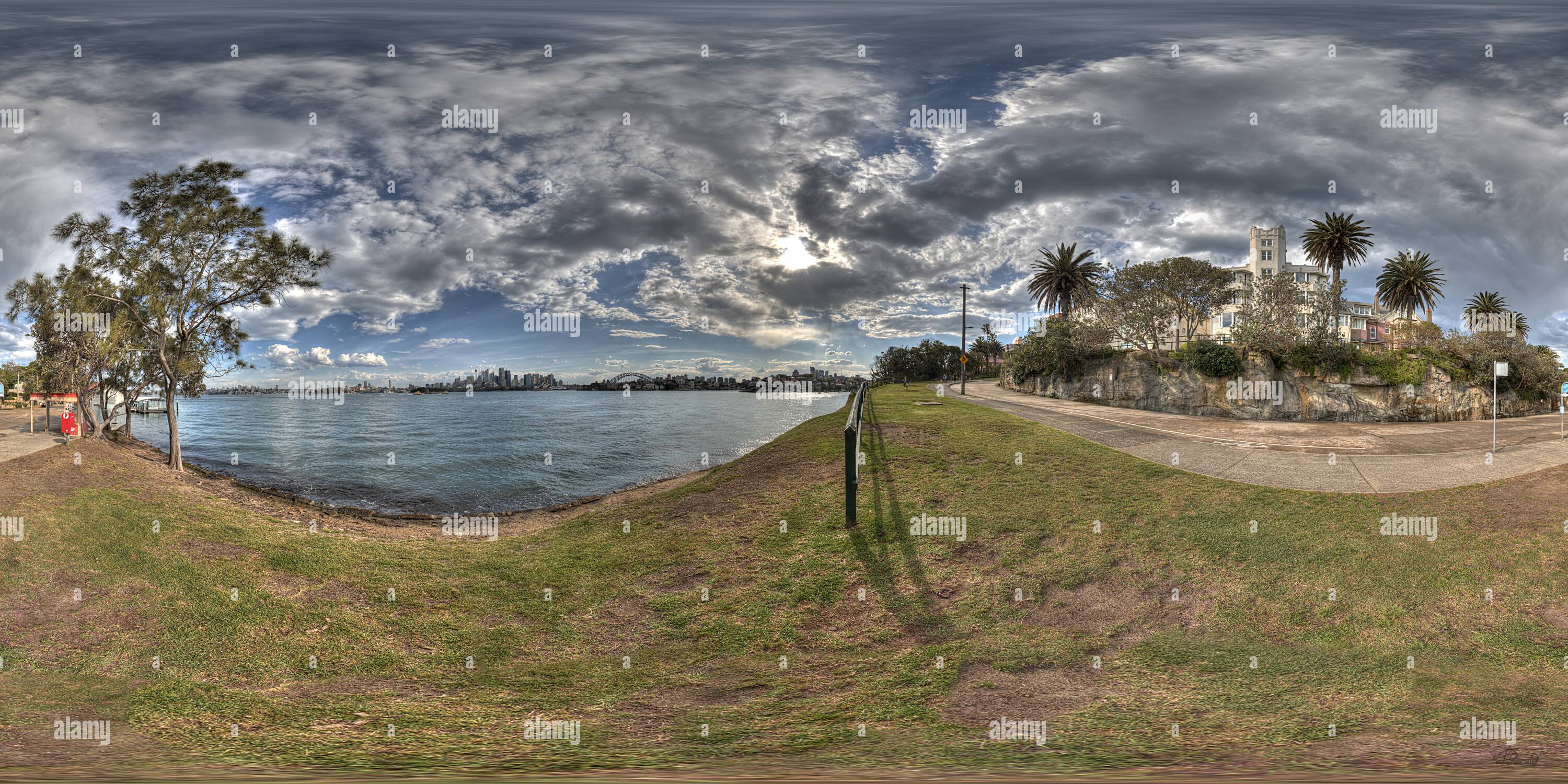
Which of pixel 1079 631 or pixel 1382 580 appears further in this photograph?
pixel 1382 580

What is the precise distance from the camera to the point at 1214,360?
3080 cm

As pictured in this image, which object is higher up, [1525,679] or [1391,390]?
[1391,390]

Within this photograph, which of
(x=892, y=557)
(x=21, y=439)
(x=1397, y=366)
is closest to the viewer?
(x=892, y=557)

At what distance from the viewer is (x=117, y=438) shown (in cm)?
3216

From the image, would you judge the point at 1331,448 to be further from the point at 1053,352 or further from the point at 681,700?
the point at 1053,352

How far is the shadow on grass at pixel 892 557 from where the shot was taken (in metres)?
7.54

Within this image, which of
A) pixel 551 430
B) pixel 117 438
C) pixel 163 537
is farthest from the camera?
pixel 551 430

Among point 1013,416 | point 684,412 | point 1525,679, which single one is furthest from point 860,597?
point 684,412

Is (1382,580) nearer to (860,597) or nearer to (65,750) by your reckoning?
(860,597)

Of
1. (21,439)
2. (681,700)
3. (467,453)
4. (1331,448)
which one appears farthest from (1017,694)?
(467,453)

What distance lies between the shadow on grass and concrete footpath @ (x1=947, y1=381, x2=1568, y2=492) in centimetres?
691

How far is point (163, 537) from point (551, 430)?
1768 inches

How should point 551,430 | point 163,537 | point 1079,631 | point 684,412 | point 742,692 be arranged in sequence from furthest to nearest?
point 684,412 < point 551,430 < point 163,537 < point 1079,631 < point 742,692

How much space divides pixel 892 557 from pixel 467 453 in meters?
34.5
